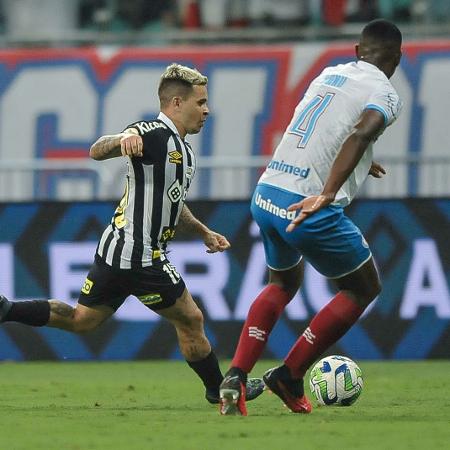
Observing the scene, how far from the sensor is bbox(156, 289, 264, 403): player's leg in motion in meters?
8.29

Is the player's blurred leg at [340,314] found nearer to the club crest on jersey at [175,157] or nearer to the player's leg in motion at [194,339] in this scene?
the player's leg in motion at [194,339]

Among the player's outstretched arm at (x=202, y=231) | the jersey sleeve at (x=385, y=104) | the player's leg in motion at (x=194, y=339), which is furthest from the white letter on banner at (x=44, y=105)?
the jersey sleeve at (x=385, y=104)

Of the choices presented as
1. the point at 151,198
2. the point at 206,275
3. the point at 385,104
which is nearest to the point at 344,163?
the point at 385,104

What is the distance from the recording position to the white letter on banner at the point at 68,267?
13008mm

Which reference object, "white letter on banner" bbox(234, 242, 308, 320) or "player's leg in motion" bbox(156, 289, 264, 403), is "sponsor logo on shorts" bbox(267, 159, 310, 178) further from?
"white letter on banner" bbox(234, 242, 308, 320)

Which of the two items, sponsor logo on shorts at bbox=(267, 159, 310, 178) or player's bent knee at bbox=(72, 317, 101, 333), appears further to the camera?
player's bent knee at bbox=(72, 317, 101, 333)

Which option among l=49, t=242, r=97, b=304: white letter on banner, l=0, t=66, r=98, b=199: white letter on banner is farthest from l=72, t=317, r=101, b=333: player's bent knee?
l=0, t=66, r=98, b=199: white letter on banner

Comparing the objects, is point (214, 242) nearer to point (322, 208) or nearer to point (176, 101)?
point (176, 101)

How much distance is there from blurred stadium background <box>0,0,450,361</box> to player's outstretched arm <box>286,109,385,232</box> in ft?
18.1

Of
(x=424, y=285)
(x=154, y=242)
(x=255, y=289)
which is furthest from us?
(x=255, y=289)

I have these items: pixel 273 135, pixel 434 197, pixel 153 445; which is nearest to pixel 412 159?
pixel 434 197

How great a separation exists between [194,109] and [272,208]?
965 mm

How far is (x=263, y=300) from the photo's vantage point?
7836mm

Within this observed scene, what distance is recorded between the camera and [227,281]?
508 inches
